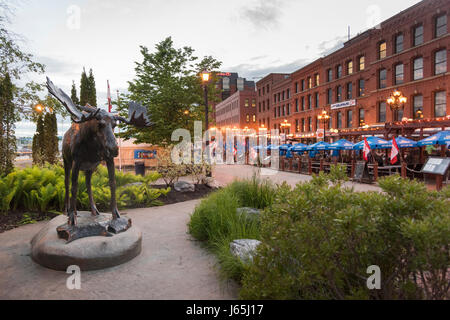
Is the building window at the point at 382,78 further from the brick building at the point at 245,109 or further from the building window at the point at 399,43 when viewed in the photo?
the brick building at the point at 245,109

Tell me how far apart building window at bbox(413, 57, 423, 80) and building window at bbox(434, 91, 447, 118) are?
2728mm

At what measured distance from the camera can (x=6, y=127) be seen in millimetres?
9133

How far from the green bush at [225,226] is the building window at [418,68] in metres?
26.7

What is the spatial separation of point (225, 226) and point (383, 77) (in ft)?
103

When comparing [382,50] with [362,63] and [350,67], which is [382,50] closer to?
[362,63]

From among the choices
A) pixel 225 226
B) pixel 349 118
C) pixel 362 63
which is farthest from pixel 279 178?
pixel 362 63

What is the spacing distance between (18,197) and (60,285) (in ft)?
18.2

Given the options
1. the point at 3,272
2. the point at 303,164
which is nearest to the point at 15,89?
the point at 3,272

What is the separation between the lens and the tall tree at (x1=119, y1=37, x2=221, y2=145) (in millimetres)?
18078

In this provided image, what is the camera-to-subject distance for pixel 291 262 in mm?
2934

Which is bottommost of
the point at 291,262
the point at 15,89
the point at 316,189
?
the point at 291,262

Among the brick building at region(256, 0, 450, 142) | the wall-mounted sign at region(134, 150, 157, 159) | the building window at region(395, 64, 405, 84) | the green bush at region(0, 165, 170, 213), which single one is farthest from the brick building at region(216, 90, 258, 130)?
the green bush at region(0, 165, 170, 213)
